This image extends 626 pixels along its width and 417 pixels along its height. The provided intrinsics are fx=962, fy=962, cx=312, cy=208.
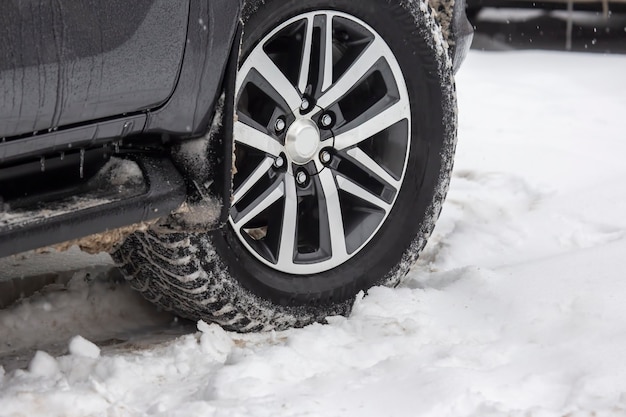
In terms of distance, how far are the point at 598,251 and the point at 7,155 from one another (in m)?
1.98

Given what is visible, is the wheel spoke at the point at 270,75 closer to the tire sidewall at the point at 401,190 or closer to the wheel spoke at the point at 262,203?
the tire sidewall at the point at 401,190

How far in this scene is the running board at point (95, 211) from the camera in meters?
1.95

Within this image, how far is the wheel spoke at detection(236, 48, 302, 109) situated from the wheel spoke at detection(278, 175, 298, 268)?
0.71ft

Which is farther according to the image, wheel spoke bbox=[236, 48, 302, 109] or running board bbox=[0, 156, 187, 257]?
wheel spoke bbox=[236, 48, 302, 109]

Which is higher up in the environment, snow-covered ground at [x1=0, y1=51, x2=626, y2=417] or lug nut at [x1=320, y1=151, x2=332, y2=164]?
lug nut at [x1=320, y1=151, x2=332, y2=164]

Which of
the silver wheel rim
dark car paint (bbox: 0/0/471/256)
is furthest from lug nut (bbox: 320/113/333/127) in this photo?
dark car paint (bbox: 0/0/471/256)

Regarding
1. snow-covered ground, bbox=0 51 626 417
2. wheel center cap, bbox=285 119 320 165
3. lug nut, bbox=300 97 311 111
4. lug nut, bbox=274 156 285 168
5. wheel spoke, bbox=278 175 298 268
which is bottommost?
snow-covered ground, bbox=0 51 626 417

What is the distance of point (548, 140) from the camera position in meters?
5.00

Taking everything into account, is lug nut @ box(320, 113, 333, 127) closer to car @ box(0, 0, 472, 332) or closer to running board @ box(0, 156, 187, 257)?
car @ box(0, 0, 472, 332)

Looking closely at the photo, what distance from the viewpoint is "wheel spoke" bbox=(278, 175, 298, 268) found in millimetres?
2674

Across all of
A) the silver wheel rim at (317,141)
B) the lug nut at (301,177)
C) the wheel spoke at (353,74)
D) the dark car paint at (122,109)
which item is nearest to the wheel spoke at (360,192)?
the silver wheel rim at (317,141)

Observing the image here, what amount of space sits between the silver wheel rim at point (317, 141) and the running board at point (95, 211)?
15.2 inches

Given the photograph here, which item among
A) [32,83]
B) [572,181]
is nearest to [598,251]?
[572,181]

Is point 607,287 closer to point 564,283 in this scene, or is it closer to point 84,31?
point 564,283
